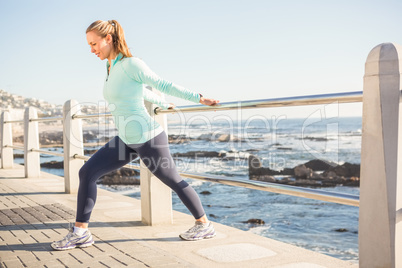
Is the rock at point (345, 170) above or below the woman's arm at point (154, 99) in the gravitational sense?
below

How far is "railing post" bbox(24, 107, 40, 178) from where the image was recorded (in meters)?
7.17

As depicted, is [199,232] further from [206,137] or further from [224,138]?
[224,138]

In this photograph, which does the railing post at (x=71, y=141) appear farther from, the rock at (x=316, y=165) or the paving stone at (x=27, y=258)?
the rock at (x=316, y=165)

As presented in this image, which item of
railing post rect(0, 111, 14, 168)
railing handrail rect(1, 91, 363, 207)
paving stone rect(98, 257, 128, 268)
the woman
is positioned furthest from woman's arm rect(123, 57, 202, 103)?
railing post rect(0, 111, 14, 168)

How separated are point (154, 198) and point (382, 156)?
231cm

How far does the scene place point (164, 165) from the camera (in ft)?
9.45

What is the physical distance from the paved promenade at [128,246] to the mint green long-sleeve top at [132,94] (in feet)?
2.54

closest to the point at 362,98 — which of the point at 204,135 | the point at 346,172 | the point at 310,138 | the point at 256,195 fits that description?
the point at 256,195

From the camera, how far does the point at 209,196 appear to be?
18.8m

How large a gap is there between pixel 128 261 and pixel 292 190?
1.11 meters

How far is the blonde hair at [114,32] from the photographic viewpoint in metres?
2.78

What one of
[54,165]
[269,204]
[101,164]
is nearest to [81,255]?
[101,164]

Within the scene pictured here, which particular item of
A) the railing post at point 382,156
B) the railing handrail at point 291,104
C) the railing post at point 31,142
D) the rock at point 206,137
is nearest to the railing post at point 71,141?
the railing post at point 31,142

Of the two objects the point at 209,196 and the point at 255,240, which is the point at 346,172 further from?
the point at 255,240
